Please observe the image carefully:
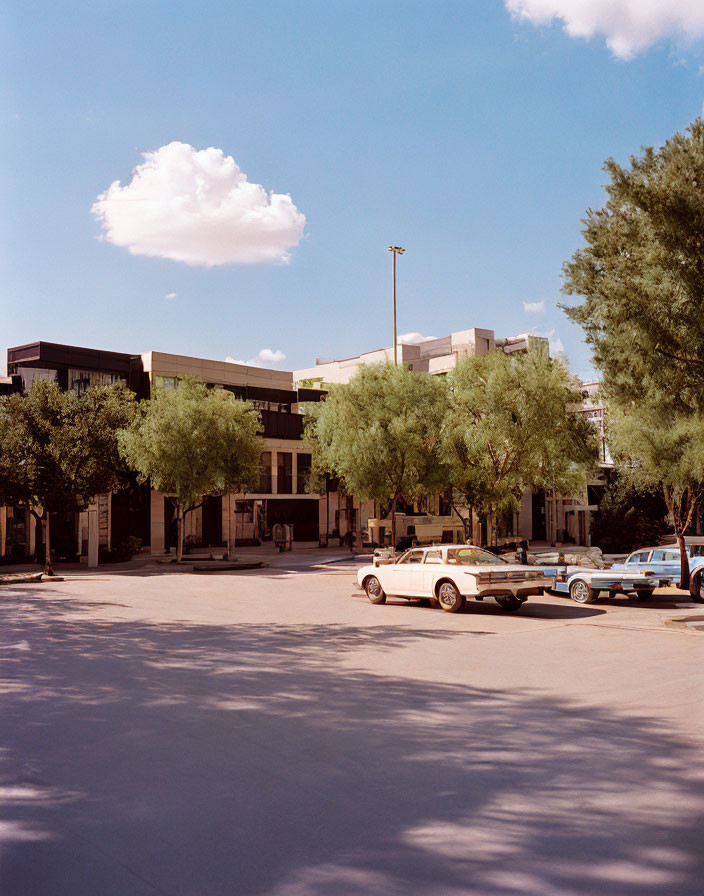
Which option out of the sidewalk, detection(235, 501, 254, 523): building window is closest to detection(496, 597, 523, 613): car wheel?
the sidewalk

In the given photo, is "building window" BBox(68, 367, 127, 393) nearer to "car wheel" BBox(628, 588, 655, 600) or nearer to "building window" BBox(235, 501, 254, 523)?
"building window" BBox(235, 501, 254, 523)

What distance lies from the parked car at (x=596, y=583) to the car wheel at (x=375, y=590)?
4.34 m

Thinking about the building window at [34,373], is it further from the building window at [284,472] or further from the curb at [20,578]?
the building window at [284,472]

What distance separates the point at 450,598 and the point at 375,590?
2.57 metres

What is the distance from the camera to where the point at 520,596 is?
18.0 metres

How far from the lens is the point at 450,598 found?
18266mm

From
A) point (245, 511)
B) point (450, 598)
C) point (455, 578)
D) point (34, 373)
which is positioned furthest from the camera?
point (245, 511)

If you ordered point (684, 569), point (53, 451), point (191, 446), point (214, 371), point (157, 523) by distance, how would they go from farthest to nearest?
point (214, 371) → point (157, 523) → point (191, 446) → point (53, 451) → point (684, 569)

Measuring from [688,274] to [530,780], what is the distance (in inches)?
446

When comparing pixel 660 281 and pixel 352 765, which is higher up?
pixel 660 281

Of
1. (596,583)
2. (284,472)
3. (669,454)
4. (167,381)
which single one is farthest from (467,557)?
(284,472)

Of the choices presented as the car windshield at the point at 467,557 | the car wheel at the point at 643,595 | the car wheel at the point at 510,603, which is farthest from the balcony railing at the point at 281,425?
the car wheel at the point at 510,603

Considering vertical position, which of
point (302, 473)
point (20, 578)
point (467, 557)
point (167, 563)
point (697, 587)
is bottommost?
point (167, 563)

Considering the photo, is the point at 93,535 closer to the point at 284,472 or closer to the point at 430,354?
the point at 284,472
